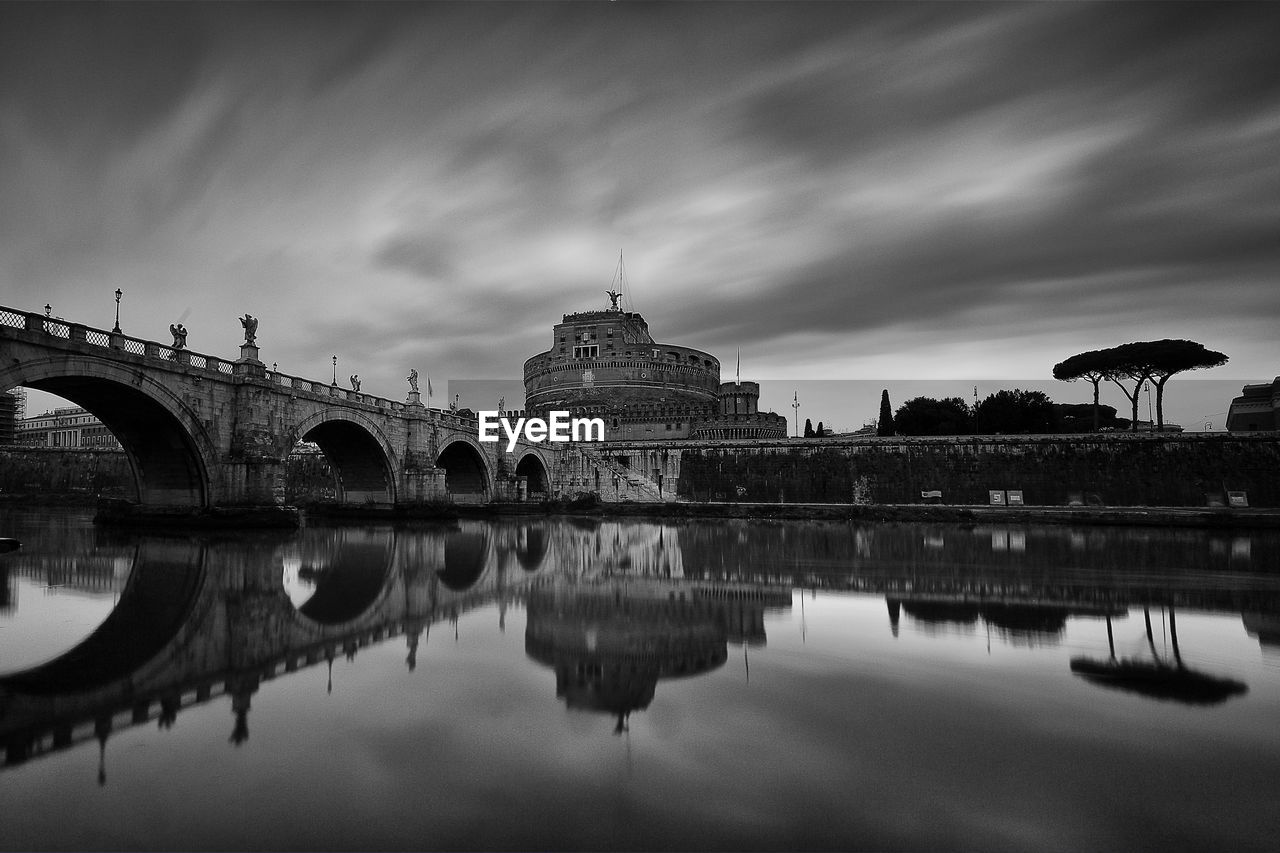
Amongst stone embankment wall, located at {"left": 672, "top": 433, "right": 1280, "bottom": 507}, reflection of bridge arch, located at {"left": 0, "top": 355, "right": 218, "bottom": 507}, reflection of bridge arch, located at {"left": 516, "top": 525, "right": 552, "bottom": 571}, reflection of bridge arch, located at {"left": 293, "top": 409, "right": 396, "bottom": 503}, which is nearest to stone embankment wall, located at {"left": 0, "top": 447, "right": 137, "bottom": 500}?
reflection of bridge arch, located at {"left": 293, "top": 409, "right": 396, "bottom": 503}

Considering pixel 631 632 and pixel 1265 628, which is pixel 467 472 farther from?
pixel 1265 628

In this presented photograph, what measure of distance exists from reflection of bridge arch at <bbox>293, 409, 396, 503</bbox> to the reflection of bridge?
1265cm

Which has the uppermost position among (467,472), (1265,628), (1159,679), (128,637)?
(467,472)

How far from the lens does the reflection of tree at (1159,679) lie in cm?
654

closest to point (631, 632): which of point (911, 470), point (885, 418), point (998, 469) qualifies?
point (911, 470)

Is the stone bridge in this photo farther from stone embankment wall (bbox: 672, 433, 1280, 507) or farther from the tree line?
the tree line

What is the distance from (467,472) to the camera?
146ft

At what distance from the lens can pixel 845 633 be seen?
30.0 feet

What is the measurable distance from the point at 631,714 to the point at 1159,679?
560 cm

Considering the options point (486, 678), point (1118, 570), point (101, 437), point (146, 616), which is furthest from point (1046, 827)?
point (101, 437)

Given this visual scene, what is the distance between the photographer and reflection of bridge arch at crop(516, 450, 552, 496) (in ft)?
161

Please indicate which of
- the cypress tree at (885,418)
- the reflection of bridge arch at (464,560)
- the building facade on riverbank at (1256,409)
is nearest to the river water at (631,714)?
the reflection of bridge arch at (464,560)

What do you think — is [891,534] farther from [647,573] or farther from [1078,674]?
[1078,674]

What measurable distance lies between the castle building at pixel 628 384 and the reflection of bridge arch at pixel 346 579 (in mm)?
53715
